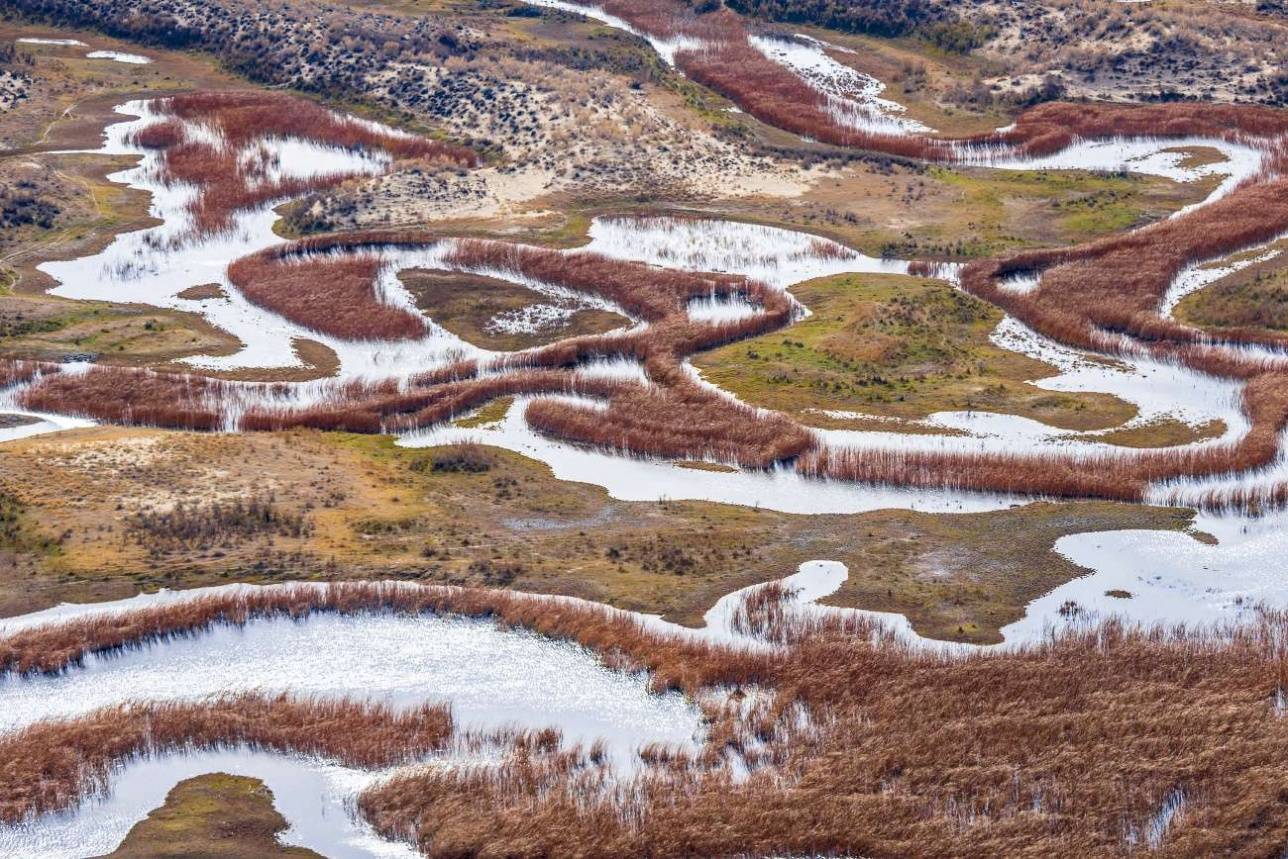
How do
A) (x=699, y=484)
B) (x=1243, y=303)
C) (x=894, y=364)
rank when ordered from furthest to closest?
(x=1243, y=303), (x=894, y=364), (x=699, y=484)

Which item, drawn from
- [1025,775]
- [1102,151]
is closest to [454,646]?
[1025,775]

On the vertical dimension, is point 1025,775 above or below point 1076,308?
below

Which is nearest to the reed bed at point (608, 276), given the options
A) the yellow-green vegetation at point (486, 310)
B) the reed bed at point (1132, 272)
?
the yellow-green vegetation at point (486, 310)

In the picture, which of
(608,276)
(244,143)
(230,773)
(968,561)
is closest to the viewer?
(230,773)

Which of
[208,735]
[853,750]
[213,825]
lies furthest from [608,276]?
[213,825]

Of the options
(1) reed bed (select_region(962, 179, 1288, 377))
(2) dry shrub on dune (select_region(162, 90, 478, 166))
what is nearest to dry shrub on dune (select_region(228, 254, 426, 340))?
(2) dry shrub on dune (select_region(162, 90, 478, 166))

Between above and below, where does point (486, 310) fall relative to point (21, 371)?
above

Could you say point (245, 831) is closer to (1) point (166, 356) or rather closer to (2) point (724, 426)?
(2) point (724, 426)

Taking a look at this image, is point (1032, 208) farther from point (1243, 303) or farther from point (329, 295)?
point (329, 295)
